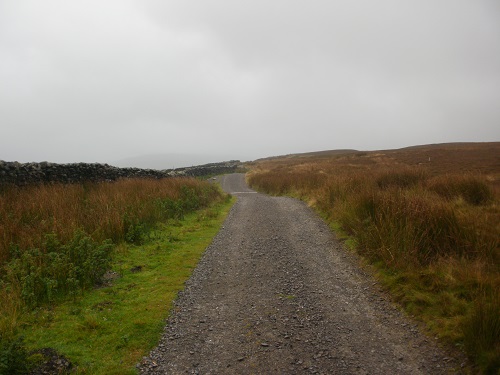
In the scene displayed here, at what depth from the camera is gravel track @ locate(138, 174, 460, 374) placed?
4078 millimetres

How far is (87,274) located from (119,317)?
5.68 ft

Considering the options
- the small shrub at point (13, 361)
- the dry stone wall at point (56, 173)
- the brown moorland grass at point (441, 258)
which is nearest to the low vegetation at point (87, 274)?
the small shrub at point (13, 361)

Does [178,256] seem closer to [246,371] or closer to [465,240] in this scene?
[246,371]

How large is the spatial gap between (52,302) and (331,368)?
4.88 metres

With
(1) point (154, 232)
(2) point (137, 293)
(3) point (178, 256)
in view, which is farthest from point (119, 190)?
(2) point (137, 293)

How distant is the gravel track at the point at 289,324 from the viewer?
13.4ft

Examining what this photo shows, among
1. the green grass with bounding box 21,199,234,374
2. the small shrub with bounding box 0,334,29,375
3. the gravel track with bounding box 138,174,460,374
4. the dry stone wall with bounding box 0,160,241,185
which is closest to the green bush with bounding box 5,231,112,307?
the green grass with bounding box 21,199,234,374

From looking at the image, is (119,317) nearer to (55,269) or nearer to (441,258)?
(55,269)

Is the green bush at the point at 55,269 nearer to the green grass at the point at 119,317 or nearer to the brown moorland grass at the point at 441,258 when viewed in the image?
the green grass at the point at 119,317

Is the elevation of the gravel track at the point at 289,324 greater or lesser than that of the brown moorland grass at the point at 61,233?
lesser

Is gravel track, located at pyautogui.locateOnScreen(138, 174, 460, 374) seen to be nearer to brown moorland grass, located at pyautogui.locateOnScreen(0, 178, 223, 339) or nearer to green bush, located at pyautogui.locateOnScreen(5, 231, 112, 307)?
green bush, located at pyautogui.locateOnScreen(5, 231, 112, 307)

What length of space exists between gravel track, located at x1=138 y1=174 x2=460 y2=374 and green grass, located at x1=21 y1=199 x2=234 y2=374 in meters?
0.29

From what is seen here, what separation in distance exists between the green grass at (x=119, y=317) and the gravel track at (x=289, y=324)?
0.95 feet

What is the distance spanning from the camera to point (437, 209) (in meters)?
7.27
